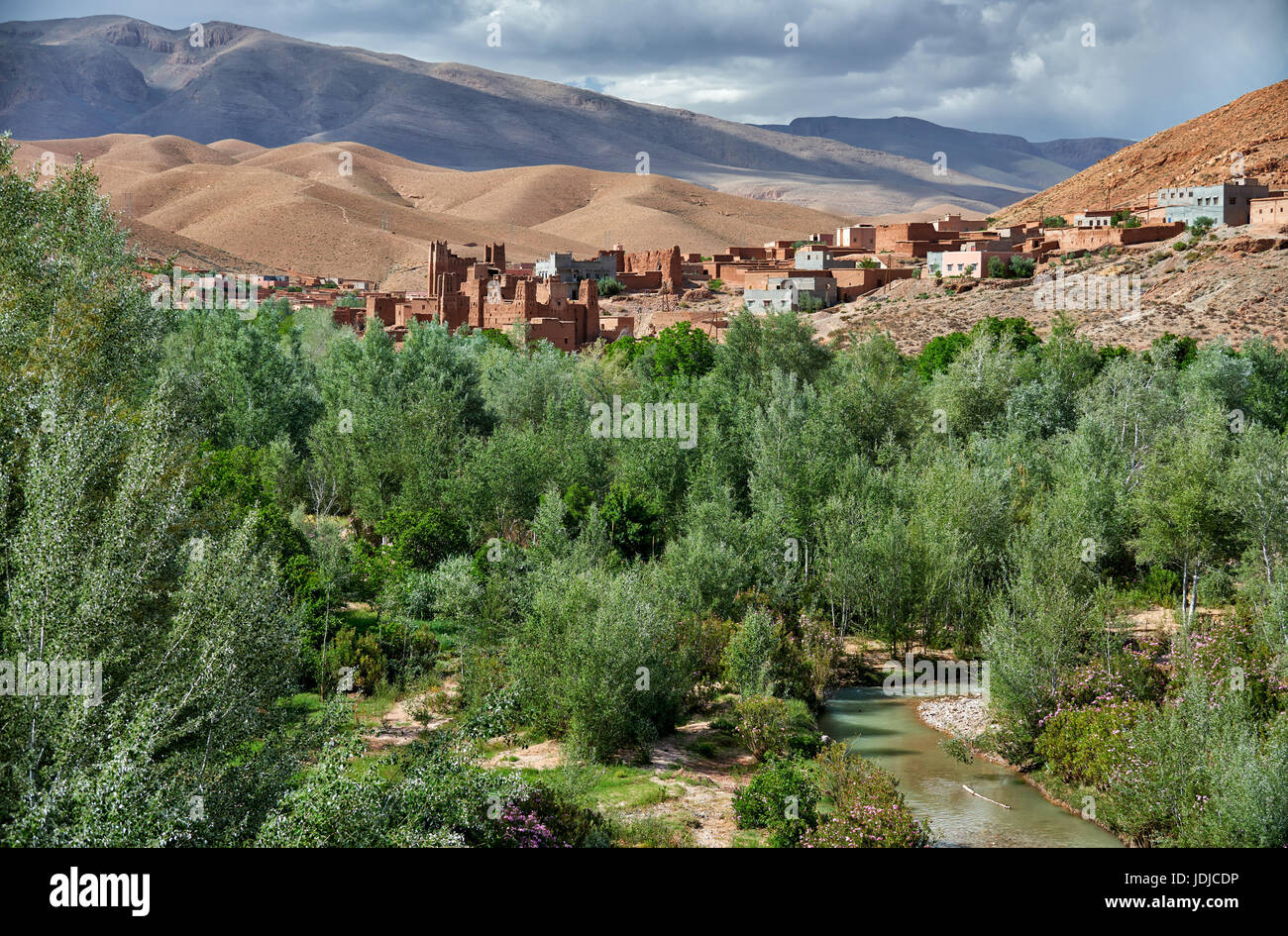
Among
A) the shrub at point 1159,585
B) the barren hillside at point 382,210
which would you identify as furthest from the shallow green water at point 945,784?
the barren hillside at point 382,210

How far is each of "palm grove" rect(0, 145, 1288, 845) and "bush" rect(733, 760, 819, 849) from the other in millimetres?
79

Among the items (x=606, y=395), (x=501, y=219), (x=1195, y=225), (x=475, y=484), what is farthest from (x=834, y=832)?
(x=501, y=219)

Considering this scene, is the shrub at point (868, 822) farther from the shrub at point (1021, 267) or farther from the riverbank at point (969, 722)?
the shrub at point (1021, 267)

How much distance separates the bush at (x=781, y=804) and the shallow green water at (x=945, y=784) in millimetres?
1868

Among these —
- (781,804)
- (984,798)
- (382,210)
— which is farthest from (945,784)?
(382,210)

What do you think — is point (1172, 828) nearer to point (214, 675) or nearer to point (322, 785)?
point (322, 785)

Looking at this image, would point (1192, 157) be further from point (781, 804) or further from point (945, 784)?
point (781, 804)

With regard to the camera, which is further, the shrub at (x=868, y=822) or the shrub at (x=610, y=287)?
the shrub at (x=610, y=287)

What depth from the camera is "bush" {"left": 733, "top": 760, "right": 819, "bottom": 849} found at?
15117 millimetres

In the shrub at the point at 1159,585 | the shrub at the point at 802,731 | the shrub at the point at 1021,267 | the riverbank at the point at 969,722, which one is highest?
the shrub at the point at 1021,267

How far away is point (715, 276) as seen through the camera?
226ft

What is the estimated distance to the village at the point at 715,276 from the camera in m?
51.8

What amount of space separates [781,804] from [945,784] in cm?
402
